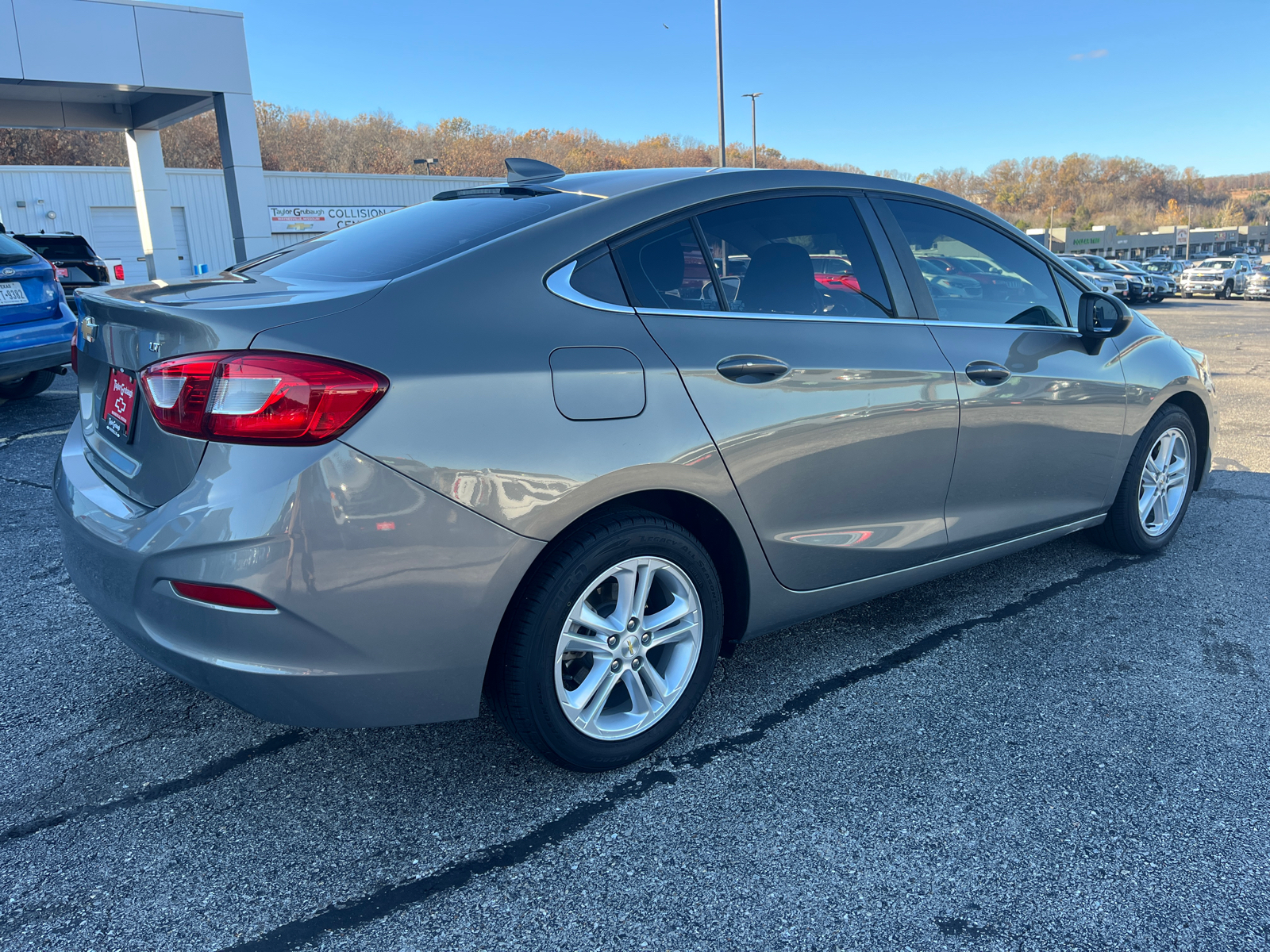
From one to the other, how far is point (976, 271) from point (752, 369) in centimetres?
142

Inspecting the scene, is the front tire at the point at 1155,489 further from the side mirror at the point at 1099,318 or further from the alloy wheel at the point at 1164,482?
the side mirror at the point at 1099,318

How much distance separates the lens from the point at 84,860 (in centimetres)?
210

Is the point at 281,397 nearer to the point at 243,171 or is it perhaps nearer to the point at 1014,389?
the point at 1014,389

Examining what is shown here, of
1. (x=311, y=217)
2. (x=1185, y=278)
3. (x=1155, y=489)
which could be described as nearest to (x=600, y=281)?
(x=1155, y=489)

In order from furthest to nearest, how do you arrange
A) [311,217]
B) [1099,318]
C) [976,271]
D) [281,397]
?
1. [311,217]
2. [1099,318]
3. [976,271]
4. [281,397]

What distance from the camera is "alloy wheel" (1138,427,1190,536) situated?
161 inches

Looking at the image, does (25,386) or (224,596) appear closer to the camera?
(224,596)

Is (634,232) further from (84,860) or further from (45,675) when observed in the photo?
(45,675)

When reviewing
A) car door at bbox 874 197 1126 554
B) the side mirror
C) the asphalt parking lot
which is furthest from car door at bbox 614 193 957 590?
the side mirror

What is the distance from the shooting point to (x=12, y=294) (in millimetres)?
6402

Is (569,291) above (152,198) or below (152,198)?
below

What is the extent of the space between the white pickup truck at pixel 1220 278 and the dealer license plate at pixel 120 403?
143ft

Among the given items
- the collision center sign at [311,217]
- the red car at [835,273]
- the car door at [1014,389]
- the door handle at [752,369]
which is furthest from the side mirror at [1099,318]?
the collision center sign at [311,217]

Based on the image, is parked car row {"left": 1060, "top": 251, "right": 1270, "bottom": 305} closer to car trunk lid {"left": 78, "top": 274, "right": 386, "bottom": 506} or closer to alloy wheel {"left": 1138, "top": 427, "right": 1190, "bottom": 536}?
alloy wheel {"left": 1138, "top": 427, "right": 1190, "bottom": 536}
